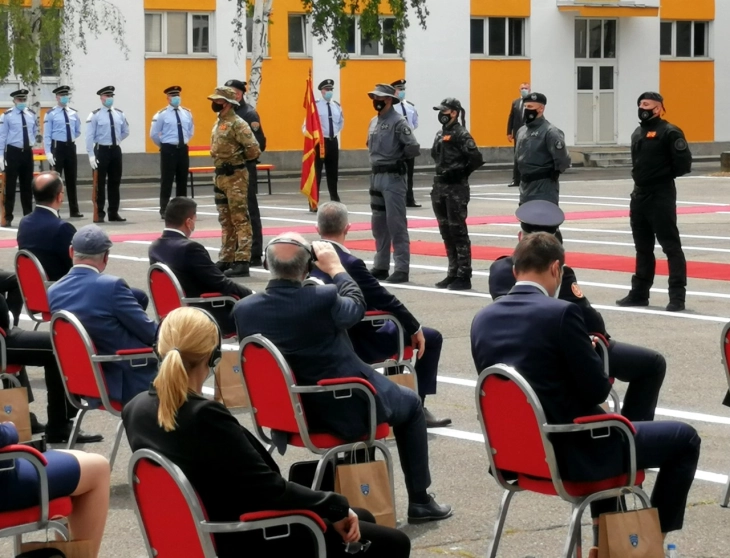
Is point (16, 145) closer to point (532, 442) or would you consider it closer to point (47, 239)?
point (47, 239)

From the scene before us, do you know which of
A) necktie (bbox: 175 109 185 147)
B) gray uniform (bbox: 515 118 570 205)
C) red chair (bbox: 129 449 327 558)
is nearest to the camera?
red chair (bbox: 129 449 327 558)

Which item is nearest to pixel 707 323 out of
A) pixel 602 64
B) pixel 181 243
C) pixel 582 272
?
pixel 582 272

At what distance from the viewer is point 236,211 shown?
49.1 feet

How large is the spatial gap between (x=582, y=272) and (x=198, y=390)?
1133cm

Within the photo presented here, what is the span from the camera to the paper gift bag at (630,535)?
4.96 metres

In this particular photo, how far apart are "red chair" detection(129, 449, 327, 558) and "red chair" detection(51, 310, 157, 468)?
2.47 meters

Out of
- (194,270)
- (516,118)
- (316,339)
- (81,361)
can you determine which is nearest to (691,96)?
(516,118)

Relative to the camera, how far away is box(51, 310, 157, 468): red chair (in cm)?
695

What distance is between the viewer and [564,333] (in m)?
5.38

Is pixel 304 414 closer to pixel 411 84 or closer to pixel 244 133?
pixel 244 133

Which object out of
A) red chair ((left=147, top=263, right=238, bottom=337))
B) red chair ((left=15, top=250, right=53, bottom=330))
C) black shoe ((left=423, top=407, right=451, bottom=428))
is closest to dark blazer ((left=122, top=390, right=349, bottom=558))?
black shoe ((left=423, top=407, right=451, bottom=428))

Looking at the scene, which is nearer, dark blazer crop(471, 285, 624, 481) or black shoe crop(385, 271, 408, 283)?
dark blazer crop(471, 285, 624, 481)

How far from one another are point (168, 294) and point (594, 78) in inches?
1408

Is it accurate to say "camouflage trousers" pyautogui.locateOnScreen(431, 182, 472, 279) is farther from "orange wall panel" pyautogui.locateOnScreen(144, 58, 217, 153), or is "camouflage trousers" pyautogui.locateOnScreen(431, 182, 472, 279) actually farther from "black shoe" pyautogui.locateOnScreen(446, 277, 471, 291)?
"orange wall panel" pyautogui.locateOnScreen(144, 58, 217, 153)
